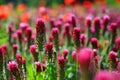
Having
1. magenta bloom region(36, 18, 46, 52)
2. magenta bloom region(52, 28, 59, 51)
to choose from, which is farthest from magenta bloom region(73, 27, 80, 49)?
magenta bloom region(36, 18, 46, 52)

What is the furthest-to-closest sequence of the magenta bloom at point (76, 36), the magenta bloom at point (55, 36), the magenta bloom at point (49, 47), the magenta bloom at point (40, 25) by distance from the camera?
the magenta bloom at point (55, 36) → the magenta bloom at point (76, 36) → the magenta bloom at point (40, 25) → the magenta bloom at point (49, 47)

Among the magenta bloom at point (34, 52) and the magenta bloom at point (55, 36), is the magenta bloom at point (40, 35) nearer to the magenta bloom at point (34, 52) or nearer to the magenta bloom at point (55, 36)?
the magenta bloom at point (34, 52)

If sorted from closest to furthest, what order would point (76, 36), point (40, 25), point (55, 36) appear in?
point (40, 25) < point (76, 36) < point (55, 36)

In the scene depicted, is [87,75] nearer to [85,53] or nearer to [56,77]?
[85,53]

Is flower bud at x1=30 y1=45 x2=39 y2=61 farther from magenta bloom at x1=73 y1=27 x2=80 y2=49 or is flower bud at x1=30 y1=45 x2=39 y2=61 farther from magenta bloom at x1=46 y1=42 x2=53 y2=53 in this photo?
magenta bloom at x1=73 y1=27 x2=80 y2=49

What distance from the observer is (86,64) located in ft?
6.01

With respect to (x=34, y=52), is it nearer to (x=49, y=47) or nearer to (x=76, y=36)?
(x=49, y=47)

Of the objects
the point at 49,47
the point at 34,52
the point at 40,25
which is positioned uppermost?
the point at 40,25

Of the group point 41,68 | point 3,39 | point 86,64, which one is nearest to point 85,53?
point 86,64

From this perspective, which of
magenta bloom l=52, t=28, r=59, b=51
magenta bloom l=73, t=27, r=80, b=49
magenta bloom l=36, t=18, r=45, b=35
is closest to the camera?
magenta bloom l=36, t=18, r=45, b=35

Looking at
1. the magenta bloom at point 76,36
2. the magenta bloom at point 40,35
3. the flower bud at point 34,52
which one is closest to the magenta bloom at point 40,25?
the magenta bloom at point 40,35

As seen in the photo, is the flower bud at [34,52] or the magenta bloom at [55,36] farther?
the magenta bloom at [55,36]

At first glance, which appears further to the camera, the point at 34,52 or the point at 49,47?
the point at 34,52

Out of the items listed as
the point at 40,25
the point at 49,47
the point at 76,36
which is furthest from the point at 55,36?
the point at 49,47
